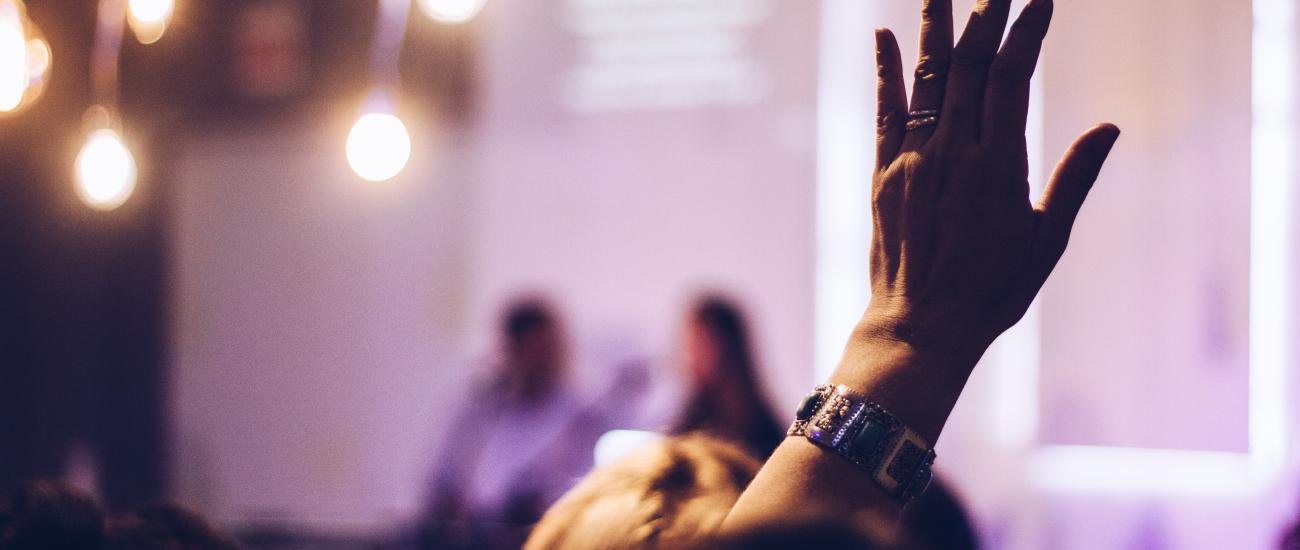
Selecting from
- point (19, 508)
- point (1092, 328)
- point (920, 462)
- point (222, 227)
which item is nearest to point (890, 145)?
point (920, 462)

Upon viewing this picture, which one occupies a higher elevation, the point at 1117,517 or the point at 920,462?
the point at 920,462

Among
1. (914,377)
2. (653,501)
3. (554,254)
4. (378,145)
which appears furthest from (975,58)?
(554,254)

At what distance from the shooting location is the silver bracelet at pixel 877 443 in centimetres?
62

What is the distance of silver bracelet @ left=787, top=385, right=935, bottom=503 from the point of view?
2.03 feet

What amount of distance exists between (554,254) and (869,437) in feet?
13.5

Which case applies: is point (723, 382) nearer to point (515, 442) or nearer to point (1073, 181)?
point (515, 442)

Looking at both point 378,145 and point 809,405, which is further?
point 378,145

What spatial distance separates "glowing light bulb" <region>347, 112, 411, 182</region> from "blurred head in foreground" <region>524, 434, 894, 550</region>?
2213mm

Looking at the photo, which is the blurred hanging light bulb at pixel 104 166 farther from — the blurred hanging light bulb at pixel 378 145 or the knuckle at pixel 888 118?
the knuckle at pixel 888 118

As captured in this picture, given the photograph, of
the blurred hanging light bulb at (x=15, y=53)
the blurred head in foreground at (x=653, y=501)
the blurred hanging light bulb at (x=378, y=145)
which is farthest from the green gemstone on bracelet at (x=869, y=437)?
the blurred hanging light bulb at (x=15, y=53)

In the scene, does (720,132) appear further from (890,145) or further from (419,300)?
(890,145)

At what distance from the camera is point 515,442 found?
413 centimetres

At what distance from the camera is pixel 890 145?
0.70m

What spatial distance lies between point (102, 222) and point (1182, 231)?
5339mm
